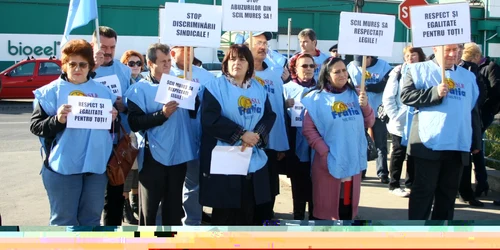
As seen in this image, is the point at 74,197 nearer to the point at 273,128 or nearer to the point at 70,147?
the point at 70,147

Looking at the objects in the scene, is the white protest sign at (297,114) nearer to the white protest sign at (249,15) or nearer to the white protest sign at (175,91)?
the white protest sign at (249,15)

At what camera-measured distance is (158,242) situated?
2.73 m

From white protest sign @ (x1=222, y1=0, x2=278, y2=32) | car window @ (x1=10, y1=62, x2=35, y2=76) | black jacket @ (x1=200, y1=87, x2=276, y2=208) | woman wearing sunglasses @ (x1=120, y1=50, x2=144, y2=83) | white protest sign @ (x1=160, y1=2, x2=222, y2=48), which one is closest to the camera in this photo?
black jacket @ (x1=200, y1=87, x2=276, y2=208)

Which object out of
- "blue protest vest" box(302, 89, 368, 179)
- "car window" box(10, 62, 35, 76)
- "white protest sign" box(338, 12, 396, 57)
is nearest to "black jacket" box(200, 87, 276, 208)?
"blue protest vest" box(302, 89, 368, 179)

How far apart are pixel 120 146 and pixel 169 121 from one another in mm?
473

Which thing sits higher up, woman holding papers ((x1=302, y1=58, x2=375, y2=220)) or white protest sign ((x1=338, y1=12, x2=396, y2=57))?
white protest sign ((x1=338, y1=12, x2=396, y2=57))

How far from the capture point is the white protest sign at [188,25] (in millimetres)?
5031

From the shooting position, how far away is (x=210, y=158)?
4730mm

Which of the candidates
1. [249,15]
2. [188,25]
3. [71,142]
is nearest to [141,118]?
[71,142]

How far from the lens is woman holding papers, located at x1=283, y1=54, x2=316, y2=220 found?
19.5ft

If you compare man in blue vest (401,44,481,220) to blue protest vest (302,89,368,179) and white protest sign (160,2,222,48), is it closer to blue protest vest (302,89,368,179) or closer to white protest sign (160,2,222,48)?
blue protest vest (302,89,368,179)

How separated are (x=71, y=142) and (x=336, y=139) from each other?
7.53 ft

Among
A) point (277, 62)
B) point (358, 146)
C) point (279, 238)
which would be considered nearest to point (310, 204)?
point (358, 146)

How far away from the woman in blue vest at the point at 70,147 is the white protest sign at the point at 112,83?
2.26 feet
